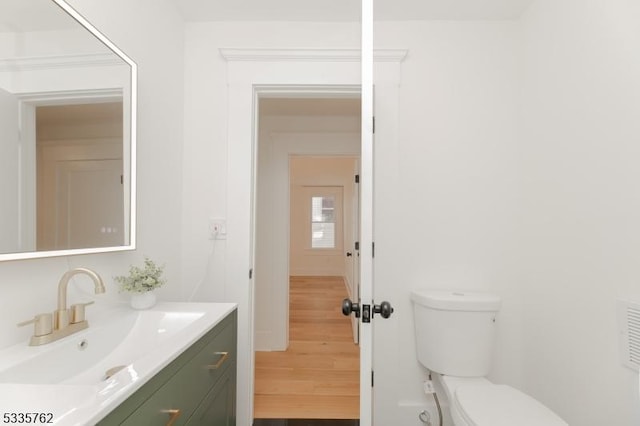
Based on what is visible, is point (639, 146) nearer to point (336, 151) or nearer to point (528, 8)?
point (528, 8)

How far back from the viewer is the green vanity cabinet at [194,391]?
2.39ft

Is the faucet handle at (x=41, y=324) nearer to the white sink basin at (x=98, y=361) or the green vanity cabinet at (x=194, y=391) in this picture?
the white sink basin at (x=98, y=361)

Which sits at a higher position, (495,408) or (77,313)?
(77,313)

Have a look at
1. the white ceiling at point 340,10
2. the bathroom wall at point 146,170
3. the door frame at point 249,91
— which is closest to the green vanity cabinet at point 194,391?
the door frame at point 249,91

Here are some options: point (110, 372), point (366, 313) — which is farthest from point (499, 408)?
point (110, 372)

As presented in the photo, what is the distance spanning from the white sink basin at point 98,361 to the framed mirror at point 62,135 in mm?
277

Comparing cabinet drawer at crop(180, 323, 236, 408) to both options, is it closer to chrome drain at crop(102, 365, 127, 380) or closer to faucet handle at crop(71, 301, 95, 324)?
chrome drain at crop(102, 365, 127, 380)

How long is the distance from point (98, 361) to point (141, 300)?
11.6 inches

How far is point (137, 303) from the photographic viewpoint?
4.09ft

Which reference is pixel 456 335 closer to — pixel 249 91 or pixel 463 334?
pixel 463 334

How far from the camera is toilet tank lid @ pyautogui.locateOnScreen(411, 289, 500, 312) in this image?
152cm

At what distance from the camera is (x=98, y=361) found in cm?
99

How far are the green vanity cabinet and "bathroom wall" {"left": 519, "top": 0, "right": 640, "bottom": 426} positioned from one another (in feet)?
5.05

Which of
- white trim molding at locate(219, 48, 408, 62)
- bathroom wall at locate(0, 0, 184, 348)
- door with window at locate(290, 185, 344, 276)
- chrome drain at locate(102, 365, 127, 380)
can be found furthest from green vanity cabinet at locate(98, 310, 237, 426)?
door with window at locate(290, 185, 344, 276)
